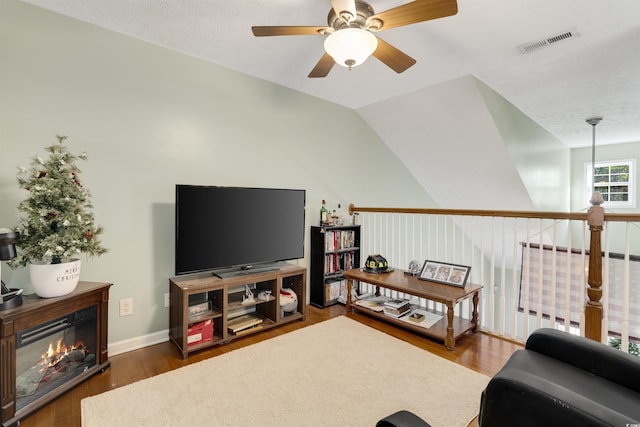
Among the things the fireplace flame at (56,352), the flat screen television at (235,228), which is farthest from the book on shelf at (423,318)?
the fireplace flame at (56,352)

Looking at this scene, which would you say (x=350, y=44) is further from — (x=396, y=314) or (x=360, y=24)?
(x=396, y=314)

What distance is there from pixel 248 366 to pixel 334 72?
109 inches

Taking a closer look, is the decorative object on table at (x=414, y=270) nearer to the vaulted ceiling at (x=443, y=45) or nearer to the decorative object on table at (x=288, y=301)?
the decorative object on table at (x=288, y=301)

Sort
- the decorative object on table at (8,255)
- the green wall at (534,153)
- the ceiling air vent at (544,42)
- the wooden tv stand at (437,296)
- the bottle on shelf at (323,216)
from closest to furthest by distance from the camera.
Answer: the decorative object on table at (8,255)
the ceiling air vent at (544,42)
the wooden tv stand at (437,296)
the green wall at (534,153)
the bottle on shelf at (323,216)

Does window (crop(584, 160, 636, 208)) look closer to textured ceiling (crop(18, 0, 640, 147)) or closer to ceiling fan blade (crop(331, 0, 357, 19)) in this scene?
textured ceiling (crop(18, 0, 640, 147))

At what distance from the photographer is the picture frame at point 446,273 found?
2789mm

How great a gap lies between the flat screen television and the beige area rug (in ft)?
2.53

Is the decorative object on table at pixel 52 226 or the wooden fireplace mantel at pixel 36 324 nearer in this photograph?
the wooden fireplace mantel at pixel 36 324

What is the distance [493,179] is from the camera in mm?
4191

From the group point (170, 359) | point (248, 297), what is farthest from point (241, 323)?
point (170, 359)

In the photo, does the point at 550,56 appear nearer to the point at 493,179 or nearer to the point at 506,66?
the point at 506,66

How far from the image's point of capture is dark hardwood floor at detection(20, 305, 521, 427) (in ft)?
5.67

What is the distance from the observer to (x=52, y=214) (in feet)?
5.94

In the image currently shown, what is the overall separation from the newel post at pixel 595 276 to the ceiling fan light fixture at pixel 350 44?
1.84 metres
